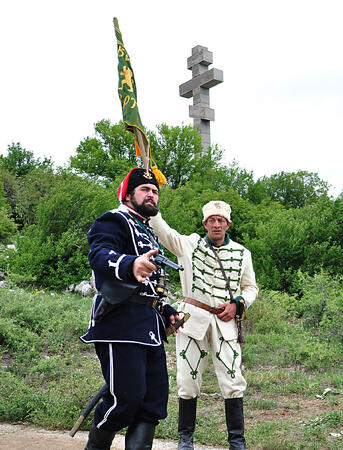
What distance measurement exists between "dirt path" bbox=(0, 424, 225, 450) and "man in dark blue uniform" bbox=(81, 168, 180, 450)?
45.1 inches

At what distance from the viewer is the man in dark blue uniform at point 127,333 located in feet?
8.71

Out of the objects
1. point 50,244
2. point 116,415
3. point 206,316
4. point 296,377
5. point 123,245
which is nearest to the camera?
point 116,415

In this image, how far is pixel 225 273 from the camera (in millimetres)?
3998

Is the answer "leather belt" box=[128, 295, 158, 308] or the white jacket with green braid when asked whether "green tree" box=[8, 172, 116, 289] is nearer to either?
the white jacket with green braid

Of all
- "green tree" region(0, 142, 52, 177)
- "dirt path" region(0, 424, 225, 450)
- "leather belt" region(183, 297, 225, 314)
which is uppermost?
"green tree" region(0, 142, 52, 177)

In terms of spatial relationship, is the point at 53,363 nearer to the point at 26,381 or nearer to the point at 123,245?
the point at 26,381

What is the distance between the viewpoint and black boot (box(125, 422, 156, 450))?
2760 millimetres

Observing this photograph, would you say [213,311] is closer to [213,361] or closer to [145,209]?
[213,361]

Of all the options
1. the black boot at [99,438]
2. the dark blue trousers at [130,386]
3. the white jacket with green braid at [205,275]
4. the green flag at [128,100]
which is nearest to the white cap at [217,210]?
the white jacket with green braid at [205,275]

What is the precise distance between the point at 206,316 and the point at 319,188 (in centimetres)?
2878

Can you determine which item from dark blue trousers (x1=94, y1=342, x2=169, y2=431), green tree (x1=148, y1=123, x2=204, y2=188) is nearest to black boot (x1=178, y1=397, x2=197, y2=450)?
dark blue trousers (x1=94, y1=342, x2=169, y2=431)

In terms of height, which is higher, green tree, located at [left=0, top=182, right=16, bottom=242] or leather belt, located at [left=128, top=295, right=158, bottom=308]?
green tree, located at [left=0, top=182, right=16, bottom=242]

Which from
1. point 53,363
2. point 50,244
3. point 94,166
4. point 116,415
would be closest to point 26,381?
point 53,363

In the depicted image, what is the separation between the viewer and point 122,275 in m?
2.57
